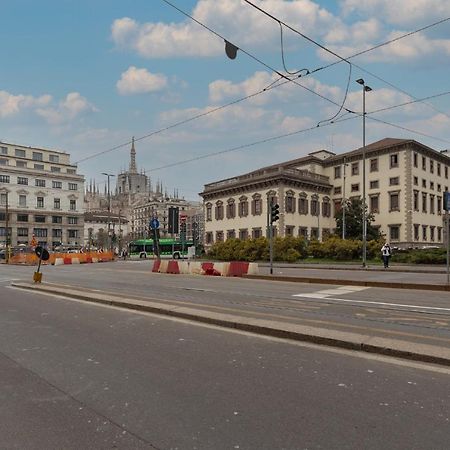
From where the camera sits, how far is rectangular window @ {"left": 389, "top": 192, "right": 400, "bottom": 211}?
217ft

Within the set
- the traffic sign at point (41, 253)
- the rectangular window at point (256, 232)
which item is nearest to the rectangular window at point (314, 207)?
the rectangular window at point (256, 232)

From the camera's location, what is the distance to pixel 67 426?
162 inches

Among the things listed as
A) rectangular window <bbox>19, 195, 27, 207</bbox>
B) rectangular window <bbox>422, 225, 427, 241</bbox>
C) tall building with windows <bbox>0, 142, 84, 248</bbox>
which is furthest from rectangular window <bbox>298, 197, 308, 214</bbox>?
rectangular window <bbox>19, 195, 27, 207</bbox>

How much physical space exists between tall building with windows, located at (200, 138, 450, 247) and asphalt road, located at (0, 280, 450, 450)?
57.3 metres

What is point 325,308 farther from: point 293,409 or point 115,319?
point 293,409

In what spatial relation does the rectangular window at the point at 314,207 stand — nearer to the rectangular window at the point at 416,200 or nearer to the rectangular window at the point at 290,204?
the rectangular window at the point at 290,204

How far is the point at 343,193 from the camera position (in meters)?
72.9

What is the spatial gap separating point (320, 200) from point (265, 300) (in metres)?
63.6

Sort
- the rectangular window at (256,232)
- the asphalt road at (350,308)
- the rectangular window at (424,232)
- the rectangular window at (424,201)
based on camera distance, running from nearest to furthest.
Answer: the asphalt road at (350,308) < the rectangular window at (424,232) < the rectangular window at (424,201) < the rectangular window at (256,232)

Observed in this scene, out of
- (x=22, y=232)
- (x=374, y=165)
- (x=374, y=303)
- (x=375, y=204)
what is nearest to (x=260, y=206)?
(x=375, y=204)

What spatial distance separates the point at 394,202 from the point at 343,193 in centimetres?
852

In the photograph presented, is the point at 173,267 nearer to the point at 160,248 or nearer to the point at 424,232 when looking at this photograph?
the point at 160,248

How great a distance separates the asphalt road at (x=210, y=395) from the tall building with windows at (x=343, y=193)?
188 ft

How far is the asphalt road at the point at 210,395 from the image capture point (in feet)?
12.6
